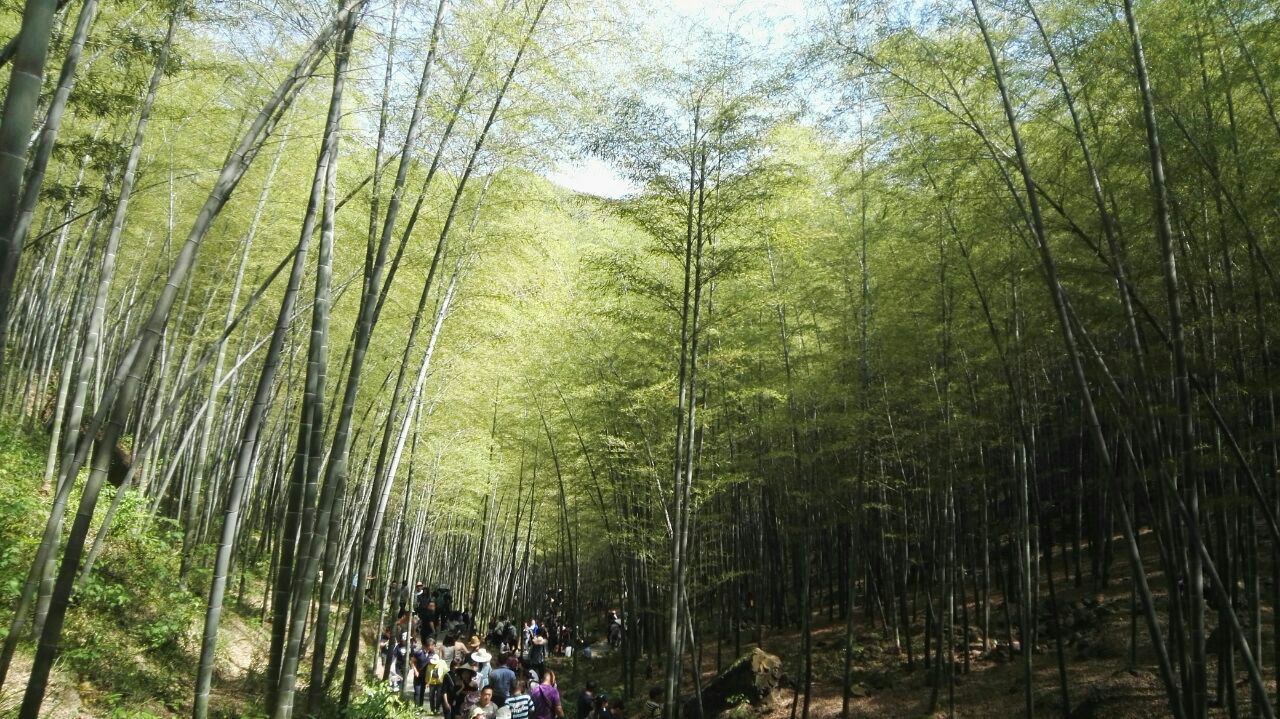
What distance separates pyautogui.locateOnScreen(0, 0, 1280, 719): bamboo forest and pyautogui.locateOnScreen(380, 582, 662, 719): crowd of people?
0.09 m

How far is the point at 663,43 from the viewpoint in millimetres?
5895

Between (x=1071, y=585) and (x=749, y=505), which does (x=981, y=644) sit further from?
(x=749, y=505)

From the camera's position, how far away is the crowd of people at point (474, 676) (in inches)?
239

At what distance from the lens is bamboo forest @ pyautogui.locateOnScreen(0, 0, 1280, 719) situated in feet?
12.2

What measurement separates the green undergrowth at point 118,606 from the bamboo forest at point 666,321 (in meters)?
0.05

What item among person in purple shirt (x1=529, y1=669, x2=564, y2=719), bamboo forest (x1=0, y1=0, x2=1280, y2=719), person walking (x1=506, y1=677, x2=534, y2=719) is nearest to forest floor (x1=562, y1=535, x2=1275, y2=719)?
bamboo forest (x1=0, y1=0, x2=1280, y2=719)

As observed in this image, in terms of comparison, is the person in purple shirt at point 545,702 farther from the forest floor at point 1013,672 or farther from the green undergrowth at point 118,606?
the forest floor at point 1013,672

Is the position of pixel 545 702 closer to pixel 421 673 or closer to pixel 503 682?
pixel 503 682

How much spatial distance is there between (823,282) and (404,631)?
7.54 m

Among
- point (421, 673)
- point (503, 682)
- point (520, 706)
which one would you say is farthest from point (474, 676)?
point (421, 673)

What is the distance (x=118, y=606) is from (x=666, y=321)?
5.24 metres

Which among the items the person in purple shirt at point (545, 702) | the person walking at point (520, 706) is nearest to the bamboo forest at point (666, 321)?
the person in purple shirt at point (545, 702)

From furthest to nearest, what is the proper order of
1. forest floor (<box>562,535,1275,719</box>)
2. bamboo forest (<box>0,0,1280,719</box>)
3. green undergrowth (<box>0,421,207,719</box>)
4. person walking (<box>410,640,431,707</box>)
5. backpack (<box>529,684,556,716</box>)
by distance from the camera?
1. person walking (<box>410,640,431,707</box>)
2. forest floor (<box>562,535,1275,719</box>)
3. backpack (<box>529,684,556,716</box>)
4. green undergrowth (<box>0,421,207,719</box>)
5. bamboo forest (<box>0,0,1280,719</box>)

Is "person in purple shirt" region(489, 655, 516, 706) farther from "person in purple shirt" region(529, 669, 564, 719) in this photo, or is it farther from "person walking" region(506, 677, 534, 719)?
"person walking" region(506, 677, 534, 719)
